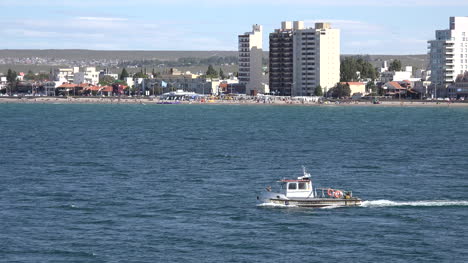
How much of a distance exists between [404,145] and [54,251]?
9034 centimetres

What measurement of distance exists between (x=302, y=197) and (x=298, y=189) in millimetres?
695

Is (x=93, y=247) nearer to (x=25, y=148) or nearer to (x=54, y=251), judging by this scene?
(x=54, y=251)

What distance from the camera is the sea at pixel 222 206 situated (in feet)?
211

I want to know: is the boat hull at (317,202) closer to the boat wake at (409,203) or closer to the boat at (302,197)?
the boat at (302,197)

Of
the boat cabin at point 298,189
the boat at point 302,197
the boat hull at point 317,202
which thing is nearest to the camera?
the boat hull at point 317,202

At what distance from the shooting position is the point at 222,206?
79.9 m

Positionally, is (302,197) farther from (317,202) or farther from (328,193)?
(328,193)

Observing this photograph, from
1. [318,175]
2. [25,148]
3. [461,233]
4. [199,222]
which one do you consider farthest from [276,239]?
[25,148]

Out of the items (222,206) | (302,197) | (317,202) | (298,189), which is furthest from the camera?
(298,189)

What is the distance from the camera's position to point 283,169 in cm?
10681

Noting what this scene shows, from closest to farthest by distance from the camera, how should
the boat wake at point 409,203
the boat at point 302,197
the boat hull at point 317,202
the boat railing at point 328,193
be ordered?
the boat hull at point 317,202
the boat at point 302,197
the boat wake at point 409,203
the boat railing at point 328,193

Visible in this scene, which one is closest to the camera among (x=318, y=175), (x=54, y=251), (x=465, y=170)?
(x=54, y=251)

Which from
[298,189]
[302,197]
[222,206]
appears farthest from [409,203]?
[222,206]

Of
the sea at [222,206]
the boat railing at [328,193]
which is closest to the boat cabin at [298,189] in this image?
the boat railing at [328,193]
